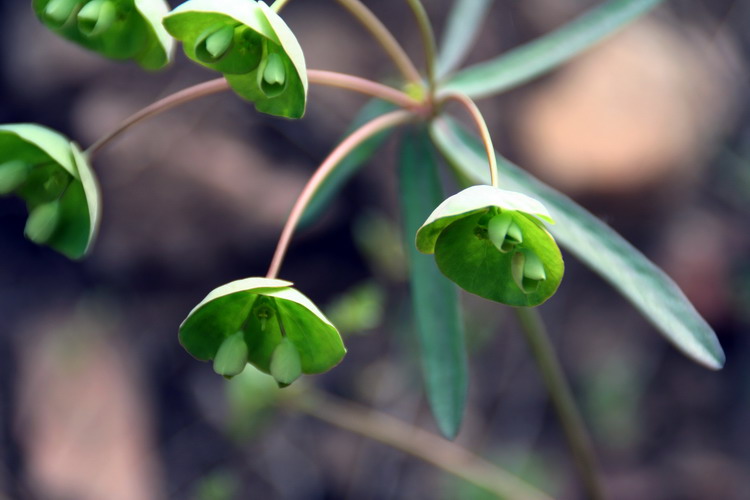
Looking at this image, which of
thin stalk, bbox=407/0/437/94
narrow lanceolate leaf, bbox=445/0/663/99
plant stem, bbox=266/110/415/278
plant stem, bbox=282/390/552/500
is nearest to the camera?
plant stem, bbox=266/110/415/278

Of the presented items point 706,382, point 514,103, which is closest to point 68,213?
point 514,103

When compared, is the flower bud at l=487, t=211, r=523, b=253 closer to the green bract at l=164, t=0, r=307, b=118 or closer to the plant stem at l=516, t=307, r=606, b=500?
the green bract at l=164, t=0, r=307, b=118

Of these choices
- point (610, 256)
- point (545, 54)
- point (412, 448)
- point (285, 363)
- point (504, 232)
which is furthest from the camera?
point (412, 448)

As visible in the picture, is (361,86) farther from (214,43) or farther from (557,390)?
→ (557,390)

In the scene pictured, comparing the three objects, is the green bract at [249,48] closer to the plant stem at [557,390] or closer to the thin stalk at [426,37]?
the thin stalk at [426,37]

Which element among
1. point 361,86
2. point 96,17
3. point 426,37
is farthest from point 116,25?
point 426,37

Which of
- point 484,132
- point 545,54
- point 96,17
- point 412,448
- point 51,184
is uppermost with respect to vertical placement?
point 545,54

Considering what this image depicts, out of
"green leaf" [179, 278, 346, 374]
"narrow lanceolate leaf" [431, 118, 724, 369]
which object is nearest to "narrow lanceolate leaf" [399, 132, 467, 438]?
"narrow lanceolate leaf" [431, 118, 724, 369]
